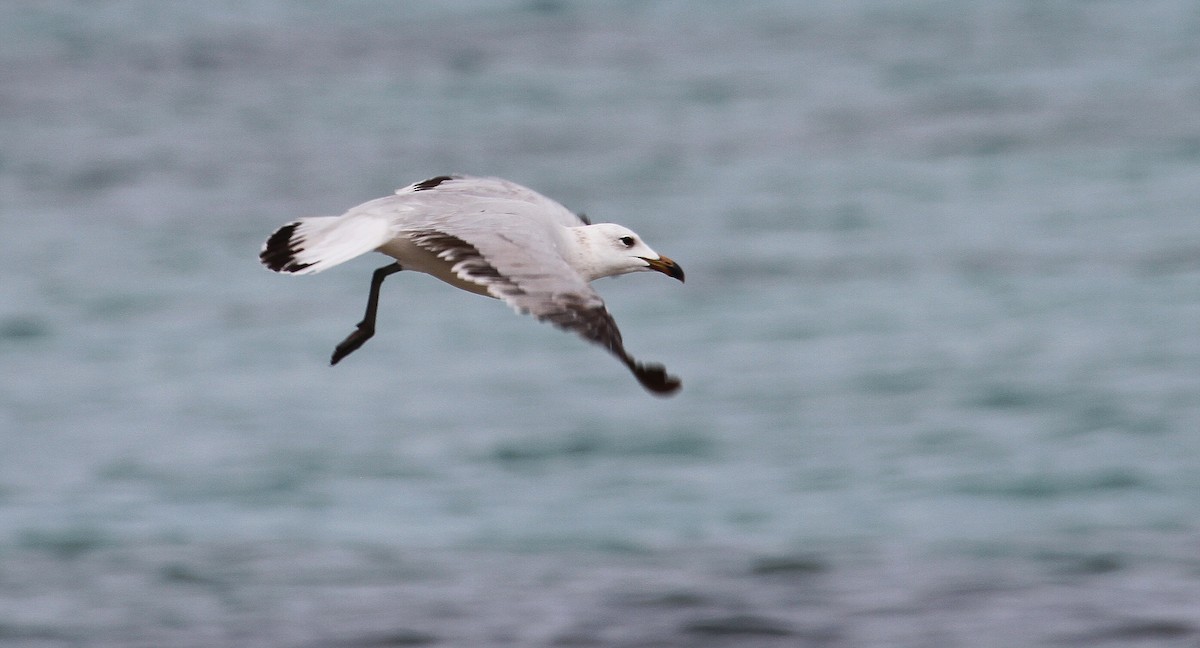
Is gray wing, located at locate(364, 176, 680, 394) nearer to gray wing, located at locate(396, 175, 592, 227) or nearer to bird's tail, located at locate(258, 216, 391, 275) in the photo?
gray wing, located at locate(396, 175, 592, 227)

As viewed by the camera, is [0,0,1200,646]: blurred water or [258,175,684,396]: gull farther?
[0,0,1200,646]: blurred water

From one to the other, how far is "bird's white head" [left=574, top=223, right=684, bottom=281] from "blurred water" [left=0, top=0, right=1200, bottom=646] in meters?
3.36

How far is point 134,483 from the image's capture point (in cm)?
1284

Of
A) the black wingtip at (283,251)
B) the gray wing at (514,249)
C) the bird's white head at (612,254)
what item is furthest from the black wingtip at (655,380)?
the bird's white head at (612,254)

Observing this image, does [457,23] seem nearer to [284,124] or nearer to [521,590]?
[284,124]

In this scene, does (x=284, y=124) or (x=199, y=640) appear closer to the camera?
(x=199, y=640)

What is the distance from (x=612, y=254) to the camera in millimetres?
6578

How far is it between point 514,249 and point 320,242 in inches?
27.3

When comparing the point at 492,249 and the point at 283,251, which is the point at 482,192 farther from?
the point at 492,249

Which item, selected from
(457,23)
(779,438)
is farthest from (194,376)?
(457,23)

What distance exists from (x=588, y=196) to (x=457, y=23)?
21.0 ft

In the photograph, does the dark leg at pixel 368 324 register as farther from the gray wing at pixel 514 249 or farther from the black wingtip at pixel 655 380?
the black wingtip at pixel 655 380

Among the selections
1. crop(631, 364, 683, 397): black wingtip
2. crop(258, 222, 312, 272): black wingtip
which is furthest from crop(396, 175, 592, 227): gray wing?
crop(631, 364, 683, 397): black wingtip

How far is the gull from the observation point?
17.6ft
